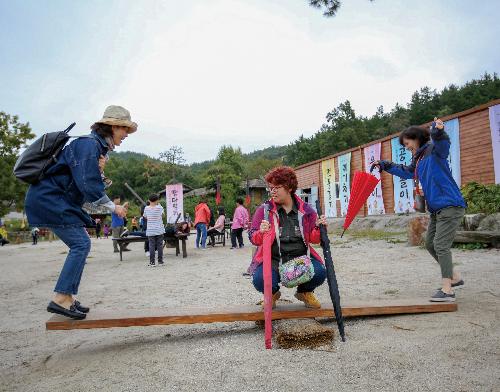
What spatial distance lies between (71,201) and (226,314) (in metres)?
1.51

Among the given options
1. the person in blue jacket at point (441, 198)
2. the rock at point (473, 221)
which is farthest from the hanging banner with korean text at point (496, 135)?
the person in blue jacket at point (441, 198)

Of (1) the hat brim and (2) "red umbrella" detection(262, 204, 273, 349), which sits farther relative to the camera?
(1) the hat brim

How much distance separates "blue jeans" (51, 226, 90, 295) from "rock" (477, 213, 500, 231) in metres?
8.56

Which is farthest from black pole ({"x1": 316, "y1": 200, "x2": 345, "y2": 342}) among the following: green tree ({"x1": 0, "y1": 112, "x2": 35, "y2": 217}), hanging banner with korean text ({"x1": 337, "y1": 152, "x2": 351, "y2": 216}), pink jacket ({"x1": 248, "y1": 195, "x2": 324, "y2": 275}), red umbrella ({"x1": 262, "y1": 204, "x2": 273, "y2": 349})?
green tree ({"x1": 0, "y1": 112, "x2": 35, "y2": 217})

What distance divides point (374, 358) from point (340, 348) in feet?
0.89

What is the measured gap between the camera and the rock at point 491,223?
838 cm

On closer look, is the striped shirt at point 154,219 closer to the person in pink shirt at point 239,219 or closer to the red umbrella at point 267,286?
the person in pink shirt at point 239,219

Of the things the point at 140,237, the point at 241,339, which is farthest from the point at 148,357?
the point at 140,237

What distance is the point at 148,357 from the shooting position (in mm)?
2658

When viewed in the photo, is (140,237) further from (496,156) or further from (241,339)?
(496,156)

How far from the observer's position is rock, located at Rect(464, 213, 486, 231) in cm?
870

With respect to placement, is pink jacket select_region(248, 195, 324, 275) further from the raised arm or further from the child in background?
the child in background

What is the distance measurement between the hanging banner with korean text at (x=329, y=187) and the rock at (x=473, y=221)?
12157 mm

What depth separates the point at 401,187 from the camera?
52.1 ft
